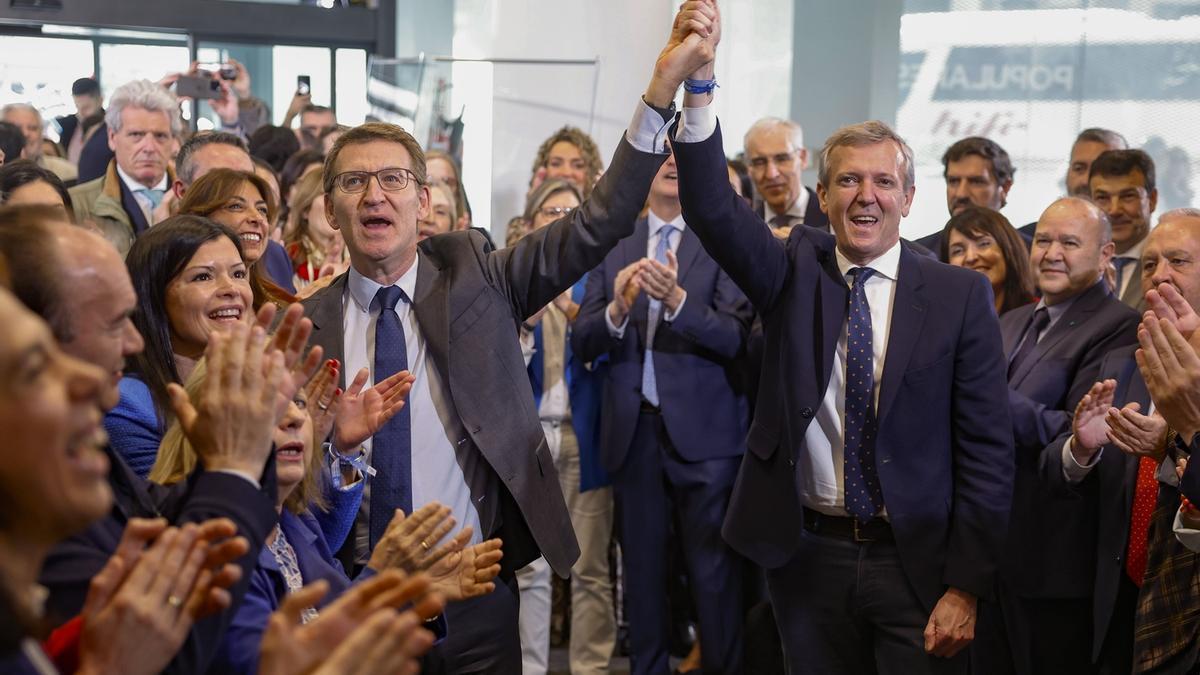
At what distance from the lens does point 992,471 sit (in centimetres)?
279

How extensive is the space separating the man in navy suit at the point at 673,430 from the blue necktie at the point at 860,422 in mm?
1307

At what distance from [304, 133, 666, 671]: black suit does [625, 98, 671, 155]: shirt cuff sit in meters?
0.02

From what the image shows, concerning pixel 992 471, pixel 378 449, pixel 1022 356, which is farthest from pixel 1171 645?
pixel 378 449

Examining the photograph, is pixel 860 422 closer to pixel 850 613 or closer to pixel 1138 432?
pixel 850 613

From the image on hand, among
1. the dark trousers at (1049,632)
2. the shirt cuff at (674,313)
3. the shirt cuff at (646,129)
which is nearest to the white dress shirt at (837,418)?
the shirt cuff at (646,129)

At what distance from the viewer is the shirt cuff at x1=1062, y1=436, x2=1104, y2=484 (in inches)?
131

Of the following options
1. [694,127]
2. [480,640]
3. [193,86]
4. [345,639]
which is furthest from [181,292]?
[193,86]

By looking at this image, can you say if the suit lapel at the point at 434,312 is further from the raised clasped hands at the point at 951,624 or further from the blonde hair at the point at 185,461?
the raised clasped hands at the point at 951,624

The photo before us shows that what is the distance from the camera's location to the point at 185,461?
1.93 meters

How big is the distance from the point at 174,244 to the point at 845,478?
1.47 metres

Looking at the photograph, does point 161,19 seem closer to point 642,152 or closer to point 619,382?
point 619,382

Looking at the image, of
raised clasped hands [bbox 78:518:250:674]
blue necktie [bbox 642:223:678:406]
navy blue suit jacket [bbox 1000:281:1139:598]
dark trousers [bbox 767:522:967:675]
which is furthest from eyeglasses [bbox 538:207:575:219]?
raised clasped hands [bbox 78:518:250:674]

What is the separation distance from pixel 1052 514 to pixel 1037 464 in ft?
0.46

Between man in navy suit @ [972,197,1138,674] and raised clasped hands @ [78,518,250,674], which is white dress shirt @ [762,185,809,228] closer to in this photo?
man in navy suit @ [972,197,1138,674]
